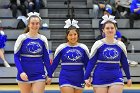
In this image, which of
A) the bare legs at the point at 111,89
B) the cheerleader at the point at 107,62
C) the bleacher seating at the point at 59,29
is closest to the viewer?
the bare legs at the point at 111,89

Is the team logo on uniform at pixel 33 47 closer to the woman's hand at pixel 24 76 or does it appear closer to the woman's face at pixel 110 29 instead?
the woman's hand at pixel 24 76

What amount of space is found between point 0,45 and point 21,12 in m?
2.46

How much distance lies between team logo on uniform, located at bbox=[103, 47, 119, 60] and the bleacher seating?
4861mm

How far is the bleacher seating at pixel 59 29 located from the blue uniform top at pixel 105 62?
4766mm

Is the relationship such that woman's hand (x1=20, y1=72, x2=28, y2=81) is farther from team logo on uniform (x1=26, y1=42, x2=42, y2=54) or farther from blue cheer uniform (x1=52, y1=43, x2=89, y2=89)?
blue cheer uniform (x1=52, y1=43, x2=89, y2=89)

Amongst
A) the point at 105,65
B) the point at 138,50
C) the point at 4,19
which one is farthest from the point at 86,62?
the point at 4,19

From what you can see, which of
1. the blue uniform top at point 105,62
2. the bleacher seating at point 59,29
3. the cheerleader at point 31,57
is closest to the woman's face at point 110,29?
the blue uniform top at point 105,62

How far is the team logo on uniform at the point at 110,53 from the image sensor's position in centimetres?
509

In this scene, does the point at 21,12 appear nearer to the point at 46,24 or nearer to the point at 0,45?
the point at 46,24

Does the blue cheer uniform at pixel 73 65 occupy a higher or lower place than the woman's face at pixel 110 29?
lower

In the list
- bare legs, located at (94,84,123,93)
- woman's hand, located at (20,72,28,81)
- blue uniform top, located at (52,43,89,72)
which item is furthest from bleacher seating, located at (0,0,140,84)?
Answer: bare legs, located at (94,84,123,93)

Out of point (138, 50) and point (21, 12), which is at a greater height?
point (21, 12)

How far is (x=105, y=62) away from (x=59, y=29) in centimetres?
698

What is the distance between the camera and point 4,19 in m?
12.0
